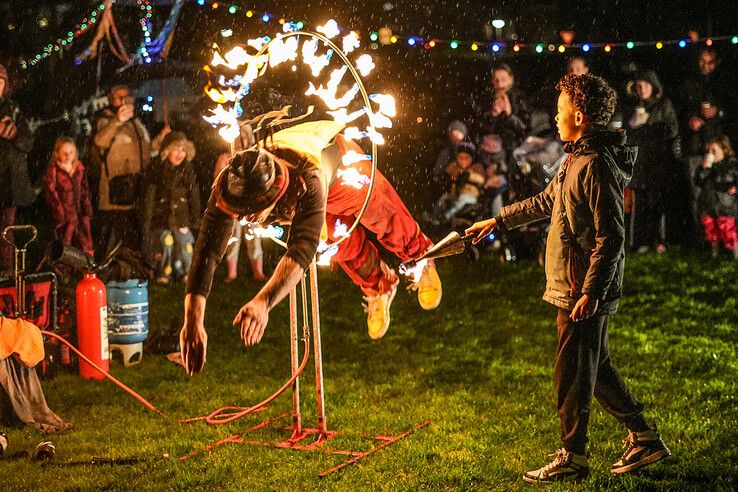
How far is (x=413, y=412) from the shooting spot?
7.48m

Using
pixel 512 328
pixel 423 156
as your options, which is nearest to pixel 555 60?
pixel 423 156

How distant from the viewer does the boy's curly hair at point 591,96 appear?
17.0 feet

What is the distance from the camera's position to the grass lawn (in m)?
6.09

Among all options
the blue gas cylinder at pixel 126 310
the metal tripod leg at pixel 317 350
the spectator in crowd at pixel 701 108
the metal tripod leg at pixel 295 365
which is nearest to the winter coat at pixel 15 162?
the blue gas cylinder at pixel 126 310

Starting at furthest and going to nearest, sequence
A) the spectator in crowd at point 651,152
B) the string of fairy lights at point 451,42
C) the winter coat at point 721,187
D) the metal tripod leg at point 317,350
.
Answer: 1. the string of fairy lights at point 451,42
2. the spectator in crowd at point 651,152
3. the winter coat at point 721,187
4. the metal tripod leg at point 317,350

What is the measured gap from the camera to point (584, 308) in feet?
16.8

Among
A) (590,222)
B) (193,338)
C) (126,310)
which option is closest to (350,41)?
(590,222)

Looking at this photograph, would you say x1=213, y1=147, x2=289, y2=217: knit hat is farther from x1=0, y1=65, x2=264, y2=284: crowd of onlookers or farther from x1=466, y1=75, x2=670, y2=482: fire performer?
x1=0, y1=65, x2=264, y2=284: crowd of onlookers

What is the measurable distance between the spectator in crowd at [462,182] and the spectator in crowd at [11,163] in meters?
5.13

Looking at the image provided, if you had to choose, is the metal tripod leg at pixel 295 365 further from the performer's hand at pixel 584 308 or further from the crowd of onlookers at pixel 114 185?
the crowd of onlookers at pixel 114 185

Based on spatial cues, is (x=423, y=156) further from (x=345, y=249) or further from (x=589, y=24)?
(x=345, y=249)

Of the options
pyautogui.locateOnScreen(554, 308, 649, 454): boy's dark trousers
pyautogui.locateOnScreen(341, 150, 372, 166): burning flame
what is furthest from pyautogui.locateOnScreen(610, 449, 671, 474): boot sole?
pyautogui.locateOnScreen(341, 150, 372, 166): burning flame

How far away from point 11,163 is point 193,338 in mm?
7087

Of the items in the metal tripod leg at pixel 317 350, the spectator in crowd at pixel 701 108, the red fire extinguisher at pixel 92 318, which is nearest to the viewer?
the metal tripod leg at pixel 317 350
